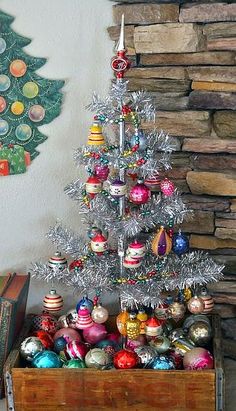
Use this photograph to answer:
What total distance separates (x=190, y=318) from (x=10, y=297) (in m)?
0.58

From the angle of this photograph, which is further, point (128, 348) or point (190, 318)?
point (190, 318)

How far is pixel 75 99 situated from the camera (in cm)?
250

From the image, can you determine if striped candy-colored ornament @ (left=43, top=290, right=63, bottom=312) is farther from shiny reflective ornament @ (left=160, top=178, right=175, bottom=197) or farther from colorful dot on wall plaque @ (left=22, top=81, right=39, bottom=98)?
colorful dot on wall plaque @ (left=22, top=81, right=39, bottom=98)

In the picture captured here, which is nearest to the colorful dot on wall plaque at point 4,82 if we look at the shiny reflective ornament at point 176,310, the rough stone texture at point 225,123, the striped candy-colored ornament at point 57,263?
the striped candy-colored ornament at point 57,263

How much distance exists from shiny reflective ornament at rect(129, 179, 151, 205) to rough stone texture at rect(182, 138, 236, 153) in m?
0.30

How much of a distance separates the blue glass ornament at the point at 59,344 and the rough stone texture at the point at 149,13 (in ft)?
3.39

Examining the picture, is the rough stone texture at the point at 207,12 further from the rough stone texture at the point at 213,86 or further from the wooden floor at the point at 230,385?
the wooden floor at the point at 230,385

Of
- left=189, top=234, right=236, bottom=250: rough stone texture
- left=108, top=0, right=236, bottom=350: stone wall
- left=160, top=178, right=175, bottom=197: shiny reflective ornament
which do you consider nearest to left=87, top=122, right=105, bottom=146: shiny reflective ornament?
left=160, top=178, right=175, bottom=197: shiny reflective ornament

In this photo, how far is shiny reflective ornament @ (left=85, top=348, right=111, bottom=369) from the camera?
2182mm

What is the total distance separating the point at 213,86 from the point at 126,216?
0.51 metres

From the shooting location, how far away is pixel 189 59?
235 centimetres

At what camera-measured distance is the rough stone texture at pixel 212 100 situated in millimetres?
2330

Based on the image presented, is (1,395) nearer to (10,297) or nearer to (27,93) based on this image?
(10,297)

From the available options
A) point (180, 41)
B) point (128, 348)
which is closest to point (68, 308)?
point (128, 348)
